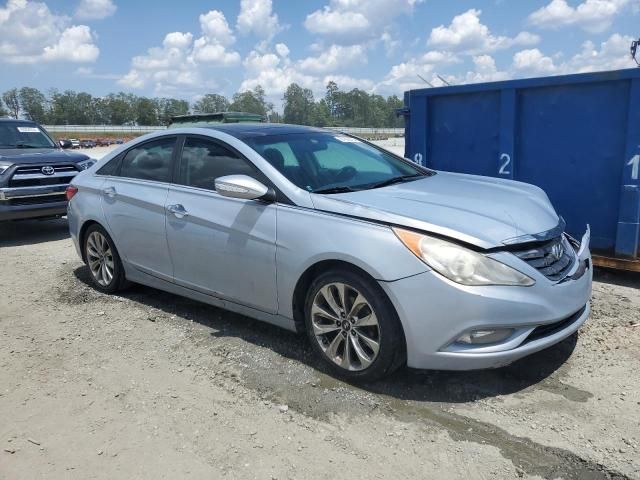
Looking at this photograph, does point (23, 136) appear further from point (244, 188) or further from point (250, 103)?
point (250, 103)

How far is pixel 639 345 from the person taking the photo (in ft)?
12.8

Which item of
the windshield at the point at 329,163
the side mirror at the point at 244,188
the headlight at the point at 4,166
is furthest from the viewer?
the headlight at the point at 4,166

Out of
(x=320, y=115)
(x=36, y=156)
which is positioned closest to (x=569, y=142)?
(x=36, y=156)

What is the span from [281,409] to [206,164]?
2.05 m

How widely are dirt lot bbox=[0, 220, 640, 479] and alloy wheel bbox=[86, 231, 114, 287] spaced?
79 cm

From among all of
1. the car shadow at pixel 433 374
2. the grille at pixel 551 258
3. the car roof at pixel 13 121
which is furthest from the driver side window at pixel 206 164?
the car roof at pixel 13 121

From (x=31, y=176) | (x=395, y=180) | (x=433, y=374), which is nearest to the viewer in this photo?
(x=433, y=374)

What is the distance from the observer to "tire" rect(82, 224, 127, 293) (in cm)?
520

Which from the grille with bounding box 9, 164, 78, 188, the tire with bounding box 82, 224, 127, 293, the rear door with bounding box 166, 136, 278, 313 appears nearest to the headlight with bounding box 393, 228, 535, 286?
the rear door with bounding box 166, 136, 278, 313

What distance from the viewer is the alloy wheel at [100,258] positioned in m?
5.30

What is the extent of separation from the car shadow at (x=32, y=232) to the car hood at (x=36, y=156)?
3.90 ft

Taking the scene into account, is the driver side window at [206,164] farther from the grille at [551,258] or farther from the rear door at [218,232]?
the grille at [551,258]

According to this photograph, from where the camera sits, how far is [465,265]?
3025 millimetres

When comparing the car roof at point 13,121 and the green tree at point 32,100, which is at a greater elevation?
the green tree at point 32,100
